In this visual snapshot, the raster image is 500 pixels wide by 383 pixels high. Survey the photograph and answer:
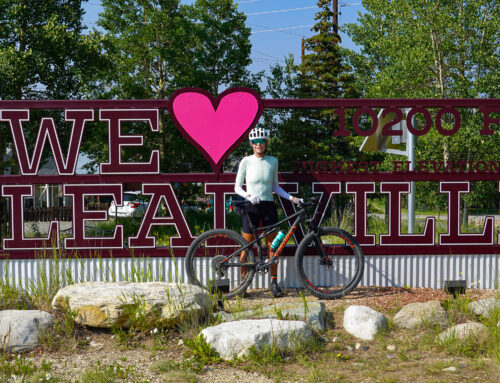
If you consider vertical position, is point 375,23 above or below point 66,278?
above

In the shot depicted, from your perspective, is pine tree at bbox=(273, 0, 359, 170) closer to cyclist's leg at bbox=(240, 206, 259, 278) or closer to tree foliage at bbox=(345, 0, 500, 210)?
tree foliage at bbox=(345, 0, 500, 210)

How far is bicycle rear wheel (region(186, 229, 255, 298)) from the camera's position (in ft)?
21.5

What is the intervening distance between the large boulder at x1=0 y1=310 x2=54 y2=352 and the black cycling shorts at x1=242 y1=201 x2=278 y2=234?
2576mm

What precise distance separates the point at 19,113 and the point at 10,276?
7.10 feet

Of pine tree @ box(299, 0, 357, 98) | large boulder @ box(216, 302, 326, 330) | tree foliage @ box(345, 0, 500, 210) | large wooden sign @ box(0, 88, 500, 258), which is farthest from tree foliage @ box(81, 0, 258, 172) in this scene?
large boulder @ box(216, 302, 326, 330)

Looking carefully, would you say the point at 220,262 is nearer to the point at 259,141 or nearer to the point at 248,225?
the point at 248,225

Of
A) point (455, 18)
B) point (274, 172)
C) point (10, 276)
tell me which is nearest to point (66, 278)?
point (10, 276)

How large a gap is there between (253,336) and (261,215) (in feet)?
7.43

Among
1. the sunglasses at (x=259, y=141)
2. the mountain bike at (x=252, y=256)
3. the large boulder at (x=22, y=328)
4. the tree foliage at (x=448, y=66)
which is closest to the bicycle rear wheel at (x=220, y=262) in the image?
the mountain bike at (x=252, y=256)

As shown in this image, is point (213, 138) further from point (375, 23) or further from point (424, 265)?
point (375, 23)

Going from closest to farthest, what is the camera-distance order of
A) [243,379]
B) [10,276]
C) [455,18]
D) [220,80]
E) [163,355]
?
[243,379] → [163,355] → [10,276] → [455,18] → [220,80]

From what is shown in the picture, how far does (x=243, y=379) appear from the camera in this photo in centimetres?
427

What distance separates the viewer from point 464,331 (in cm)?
499

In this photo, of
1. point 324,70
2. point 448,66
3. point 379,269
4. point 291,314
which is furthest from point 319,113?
point 291,314
